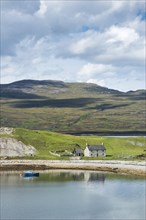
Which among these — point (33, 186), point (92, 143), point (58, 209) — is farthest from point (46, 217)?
point (92, 143)

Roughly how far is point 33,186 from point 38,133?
61.9 metres

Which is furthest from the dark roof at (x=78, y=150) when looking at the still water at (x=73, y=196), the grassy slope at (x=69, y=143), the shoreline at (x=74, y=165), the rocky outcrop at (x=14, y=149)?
the still water at (x=73, y=196)

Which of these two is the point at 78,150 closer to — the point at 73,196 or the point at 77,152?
the point at 77,152

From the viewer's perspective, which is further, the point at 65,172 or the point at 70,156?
the point at 70,156

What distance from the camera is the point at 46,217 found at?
77875 millimetres

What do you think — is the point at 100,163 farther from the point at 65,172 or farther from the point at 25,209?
the point at 25,209

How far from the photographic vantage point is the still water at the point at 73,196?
79.8 meters

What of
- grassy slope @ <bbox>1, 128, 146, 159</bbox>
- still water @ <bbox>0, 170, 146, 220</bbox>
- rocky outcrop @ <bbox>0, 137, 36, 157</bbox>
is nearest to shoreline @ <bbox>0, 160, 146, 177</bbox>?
still water @ <bbox>0, 170, 146, 220</bbox>

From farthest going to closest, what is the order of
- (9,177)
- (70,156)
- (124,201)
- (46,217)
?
(70,156), (9,177), (124,201), (46,217)

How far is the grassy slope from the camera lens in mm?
160075

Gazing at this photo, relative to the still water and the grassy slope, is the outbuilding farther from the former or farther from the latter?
the still water

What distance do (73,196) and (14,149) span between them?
66.2m

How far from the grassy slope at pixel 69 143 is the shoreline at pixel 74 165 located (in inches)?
261

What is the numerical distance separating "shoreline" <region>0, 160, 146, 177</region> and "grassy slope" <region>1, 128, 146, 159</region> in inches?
261
